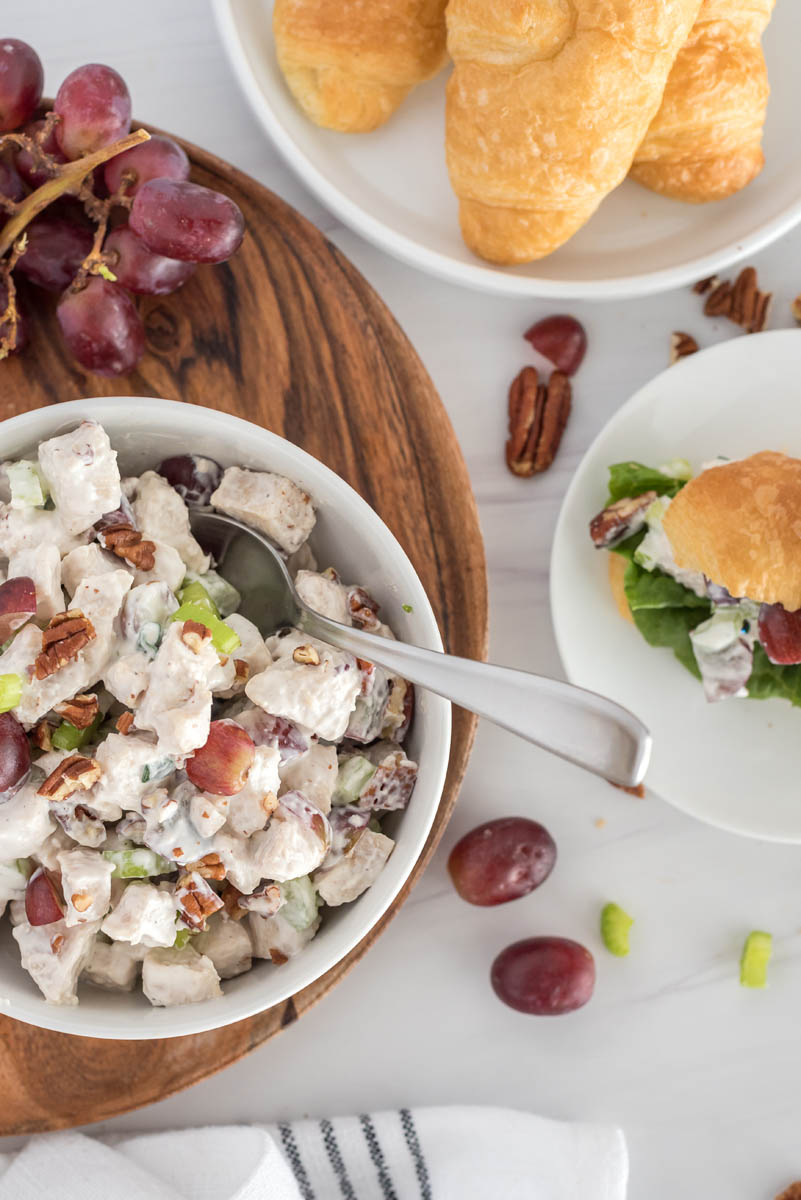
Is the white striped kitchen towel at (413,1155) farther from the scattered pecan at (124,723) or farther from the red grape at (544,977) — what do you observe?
the scattered pecan at (124,723)

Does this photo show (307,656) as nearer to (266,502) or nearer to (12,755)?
(266,502)

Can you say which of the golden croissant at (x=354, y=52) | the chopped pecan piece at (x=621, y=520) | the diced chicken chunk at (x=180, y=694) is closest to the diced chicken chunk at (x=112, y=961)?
the diced chicken chunk at (x=180, y=694)

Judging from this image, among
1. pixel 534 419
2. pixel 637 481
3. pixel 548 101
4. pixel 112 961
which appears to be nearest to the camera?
pixel 112 961

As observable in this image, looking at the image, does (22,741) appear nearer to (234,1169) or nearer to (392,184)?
(234,1169)

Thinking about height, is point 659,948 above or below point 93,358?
below

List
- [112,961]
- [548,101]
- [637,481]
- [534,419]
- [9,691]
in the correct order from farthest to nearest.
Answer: [534,419] → [637,481] → [548,101] → [112,961] → [9,691]

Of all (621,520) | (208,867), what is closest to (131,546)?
(208,867)

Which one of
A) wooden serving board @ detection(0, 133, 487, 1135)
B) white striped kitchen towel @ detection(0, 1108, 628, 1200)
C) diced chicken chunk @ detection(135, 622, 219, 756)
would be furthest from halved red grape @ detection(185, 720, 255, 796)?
white striped kitchen towel @ detection(0, 1108, 628, 1200)

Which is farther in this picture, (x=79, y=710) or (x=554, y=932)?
(x=554, y=932)

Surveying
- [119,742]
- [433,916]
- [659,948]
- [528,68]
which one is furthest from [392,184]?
[659,948]
